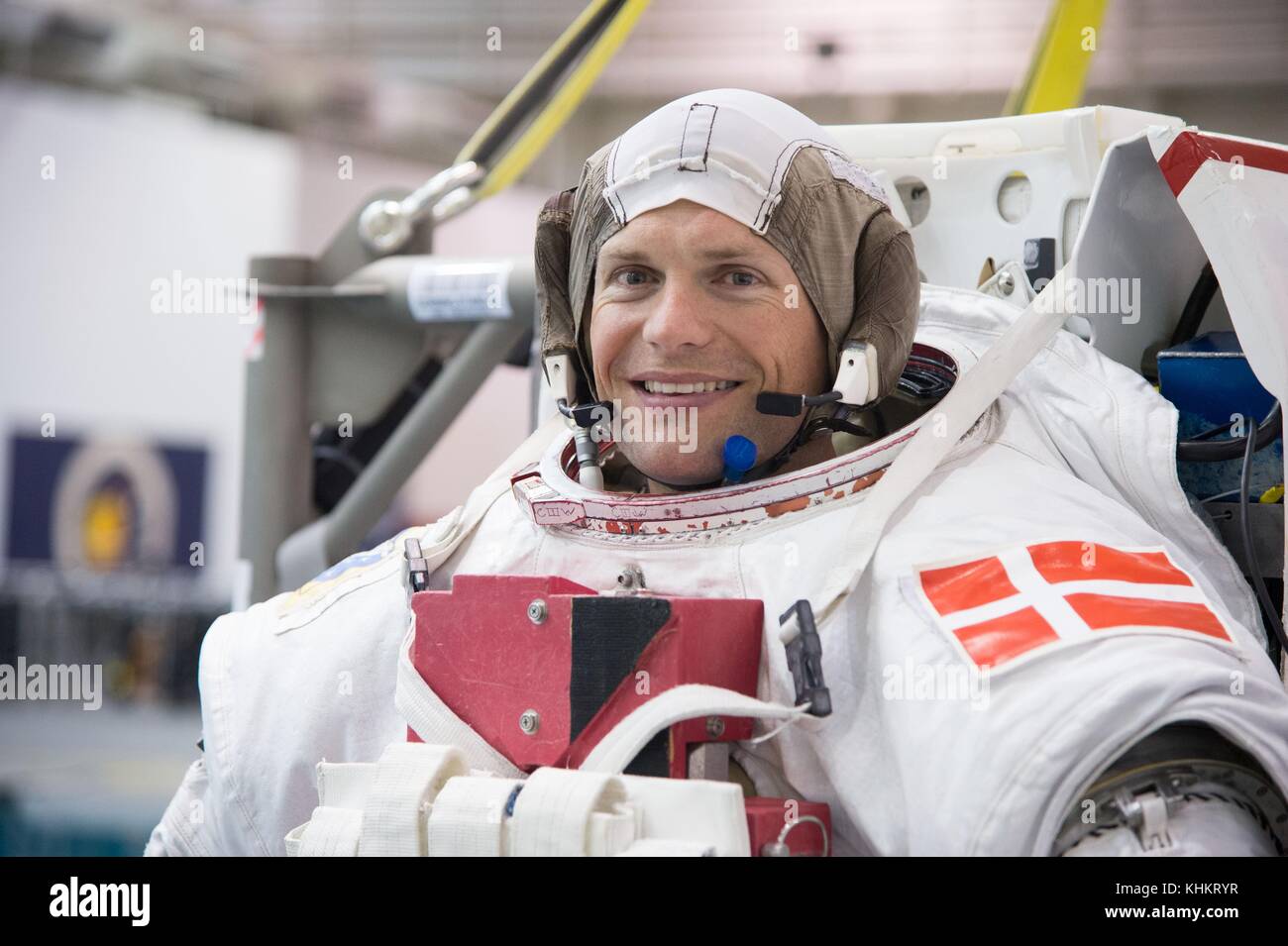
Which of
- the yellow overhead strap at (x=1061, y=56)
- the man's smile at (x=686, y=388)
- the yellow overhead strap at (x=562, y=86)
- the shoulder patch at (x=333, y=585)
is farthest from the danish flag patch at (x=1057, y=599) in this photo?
the yellow overhead strap at (x=562, y=86)

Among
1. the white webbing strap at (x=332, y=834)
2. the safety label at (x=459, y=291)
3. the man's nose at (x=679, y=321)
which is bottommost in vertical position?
the white webbing strap at (x=332, y=834)

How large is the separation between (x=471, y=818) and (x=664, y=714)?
0.48 ft

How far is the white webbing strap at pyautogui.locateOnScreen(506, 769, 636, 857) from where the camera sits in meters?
0.90

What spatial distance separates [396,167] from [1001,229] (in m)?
4.33

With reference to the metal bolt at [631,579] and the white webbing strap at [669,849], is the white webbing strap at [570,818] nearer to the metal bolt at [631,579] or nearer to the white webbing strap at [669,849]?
the white webbing strap at [669,849]

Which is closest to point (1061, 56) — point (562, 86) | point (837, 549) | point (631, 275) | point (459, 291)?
point (562, 86)

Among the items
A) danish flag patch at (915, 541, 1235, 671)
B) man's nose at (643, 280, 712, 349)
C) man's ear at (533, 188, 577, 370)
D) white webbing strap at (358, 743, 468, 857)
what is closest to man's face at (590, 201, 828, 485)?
man's nose at (643, 280, 712, 349)

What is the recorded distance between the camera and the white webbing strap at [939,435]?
1.08 m

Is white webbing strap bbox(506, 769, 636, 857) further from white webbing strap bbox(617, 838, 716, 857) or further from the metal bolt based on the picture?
the metal bolt

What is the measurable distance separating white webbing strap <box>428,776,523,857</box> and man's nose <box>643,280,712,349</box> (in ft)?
1.33

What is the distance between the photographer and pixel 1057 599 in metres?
1.00

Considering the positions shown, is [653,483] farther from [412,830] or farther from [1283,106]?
[1283,106]

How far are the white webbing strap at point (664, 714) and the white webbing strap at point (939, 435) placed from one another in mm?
114

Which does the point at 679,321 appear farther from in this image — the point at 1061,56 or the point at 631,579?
the point at 1061,56
